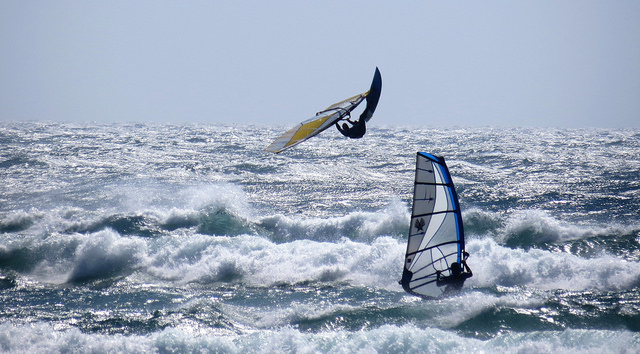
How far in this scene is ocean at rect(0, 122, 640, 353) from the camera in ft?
25.4

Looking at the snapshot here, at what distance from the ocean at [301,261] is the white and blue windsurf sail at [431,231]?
1.57 metres

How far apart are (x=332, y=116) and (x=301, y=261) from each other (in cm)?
480

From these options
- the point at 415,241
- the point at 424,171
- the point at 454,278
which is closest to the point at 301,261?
the point at 415,241

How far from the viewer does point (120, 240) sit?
12492mm

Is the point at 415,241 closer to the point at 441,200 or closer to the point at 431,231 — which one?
the point at 431,231

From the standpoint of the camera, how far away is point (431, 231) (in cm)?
630

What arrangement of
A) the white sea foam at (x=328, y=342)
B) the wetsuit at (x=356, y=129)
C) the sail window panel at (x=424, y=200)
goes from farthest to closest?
the wetsuit at (x=356, y=129) → the white sea foam at (x=328, y=342) → the sail window panel at (x=424, y=200)

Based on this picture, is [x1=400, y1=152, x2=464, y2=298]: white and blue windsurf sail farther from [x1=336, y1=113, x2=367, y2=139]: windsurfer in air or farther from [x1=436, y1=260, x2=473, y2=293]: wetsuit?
[x1=336, y1=113, x2=367, y2=139]: windsurfer in air

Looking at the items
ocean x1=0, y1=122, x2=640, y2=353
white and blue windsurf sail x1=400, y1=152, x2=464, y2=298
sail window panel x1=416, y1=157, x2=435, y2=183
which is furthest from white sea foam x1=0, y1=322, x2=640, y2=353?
sail window panel x1=416, y1=157, x2=435, y2=183

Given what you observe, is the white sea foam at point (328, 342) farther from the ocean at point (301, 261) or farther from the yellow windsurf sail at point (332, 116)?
the yellow windsurf sail at point (332, 116)

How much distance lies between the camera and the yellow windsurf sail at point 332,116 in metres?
6.96

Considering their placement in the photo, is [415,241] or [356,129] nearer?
[415,241]

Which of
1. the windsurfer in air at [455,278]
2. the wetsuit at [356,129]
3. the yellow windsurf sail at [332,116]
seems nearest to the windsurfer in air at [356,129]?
the wetsuit at [356,129]

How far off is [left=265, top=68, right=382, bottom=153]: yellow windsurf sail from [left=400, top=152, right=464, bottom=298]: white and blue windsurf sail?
1677 millimetres
